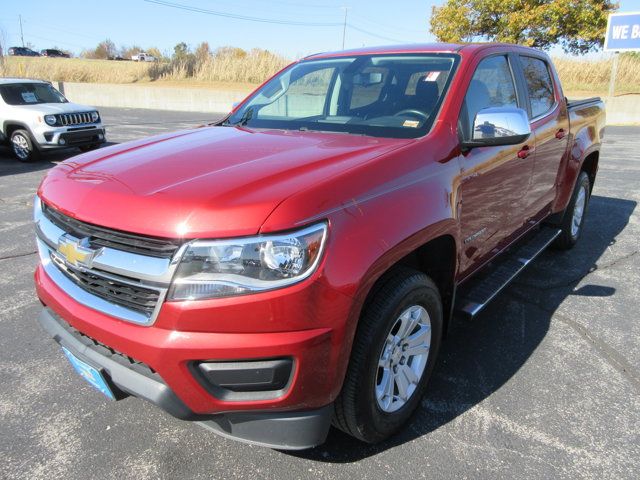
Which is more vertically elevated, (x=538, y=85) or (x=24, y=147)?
(x=538, y=85)

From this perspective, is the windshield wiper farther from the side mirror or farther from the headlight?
the headlight

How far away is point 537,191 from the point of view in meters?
3.69

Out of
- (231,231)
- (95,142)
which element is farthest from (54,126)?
(231,231)

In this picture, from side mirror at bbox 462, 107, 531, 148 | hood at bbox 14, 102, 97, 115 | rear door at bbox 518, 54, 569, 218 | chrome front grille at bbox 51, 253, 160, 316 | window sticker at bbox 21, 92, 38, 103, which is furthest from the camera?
window sticker at bbox 21, 92, 38, 103

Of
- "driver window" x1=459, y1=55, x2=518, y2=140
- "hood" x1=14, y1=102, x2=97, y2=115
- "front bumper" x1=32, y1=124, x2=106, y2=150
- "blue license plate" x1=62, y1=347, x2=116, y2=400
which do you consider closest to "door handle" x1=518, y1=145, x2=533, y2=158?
"driver window" x1=459, y1=55, x2=518, y2=140

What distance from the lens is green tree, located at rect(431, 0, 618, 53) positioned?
71.2 feet

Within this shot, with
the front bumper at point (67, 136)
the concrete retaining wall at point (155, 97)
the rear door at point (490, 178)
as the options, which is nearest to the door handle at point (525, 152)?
the rear door at point (490, 178)

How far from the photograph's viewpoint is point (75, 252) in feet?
6.48

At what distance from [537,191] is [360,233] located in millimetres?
2406

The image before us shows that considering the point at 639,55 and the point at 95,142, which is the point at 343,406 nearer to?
the point at 95,142

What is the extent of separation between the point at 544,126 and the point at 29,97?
11166 mm

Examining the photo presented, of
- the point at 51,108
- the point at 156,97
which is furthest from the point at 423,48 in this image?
the point at 156,97

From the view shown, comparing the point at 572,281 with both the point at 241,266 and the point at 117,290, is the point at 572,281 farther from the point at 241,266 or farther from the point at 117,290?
the point at 117,290

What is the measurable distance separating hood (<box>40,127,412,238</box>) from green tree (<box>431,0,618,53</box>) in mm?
22554
